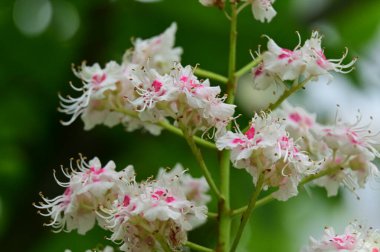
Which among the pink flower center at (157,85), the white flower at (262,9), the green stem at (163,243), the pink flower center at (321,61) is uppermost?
the white flower at (262,9)

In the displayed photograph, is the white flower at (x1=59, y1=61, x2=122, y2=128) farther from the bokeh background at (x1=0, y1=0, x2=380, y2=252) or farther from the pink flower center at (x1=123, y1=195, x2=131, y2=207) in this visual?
the bokeh background at (x1=0, y1=0, x2=380, y2=252)

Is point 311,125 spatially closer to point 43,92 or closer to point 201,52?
point 201,52

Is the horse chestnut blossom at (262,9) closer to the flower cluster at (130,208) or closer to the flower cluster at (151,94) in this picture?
the flower cluster at (151,94)

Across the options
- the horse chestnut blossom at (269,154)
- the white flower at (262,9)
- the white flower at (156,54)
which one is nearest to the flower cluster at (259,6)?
the white flower at (262,9)

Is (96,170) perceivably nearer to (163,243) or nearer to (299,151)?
(163,243)

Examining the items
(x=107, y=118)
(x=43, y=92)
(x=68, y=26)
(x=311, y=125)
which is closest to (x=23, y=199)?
(x=43, y=92)

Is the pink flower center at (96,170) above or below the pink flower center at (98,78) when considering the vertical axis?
below

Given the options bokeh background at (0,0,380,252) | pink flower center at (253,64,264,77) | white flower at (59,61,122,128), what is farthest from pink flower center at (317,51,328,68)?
bokeh background at (0,0,380,252)
